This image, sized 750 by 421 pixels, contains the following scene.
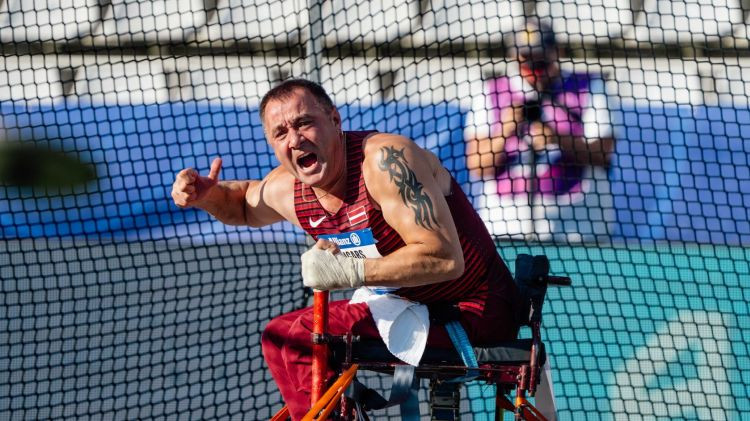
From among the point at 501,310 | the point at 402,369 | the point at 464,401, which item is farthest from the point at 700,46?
the point at 402,369

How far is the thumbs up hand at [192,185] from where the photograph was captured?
349cm

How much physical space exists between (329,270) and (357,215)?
316 millimetres

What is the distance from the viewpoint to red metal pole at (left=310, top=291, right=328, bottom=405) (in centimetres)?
301

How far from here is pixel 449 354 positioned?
317 cm

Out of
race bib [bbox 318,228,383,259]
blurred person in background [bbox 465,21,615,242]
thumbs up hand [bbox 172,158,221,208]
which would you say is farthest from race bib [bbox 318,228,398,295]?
blurred person in background [bbox 465,21,615,242]

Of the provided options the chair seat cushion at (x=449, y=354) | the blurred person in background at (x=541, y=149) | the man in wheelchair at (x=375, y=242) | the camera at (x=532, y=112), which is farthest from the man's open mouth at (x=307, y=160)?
the camera at (x=532, y=112)

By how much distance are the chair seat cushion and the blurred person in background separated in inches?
87.5

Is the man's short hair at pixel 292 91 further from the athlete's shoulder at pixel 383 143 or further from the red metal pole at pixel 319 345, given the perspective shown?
the red metal pole at pixel 319 345

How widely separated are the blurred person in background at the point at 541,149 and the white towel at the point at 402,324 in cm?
220

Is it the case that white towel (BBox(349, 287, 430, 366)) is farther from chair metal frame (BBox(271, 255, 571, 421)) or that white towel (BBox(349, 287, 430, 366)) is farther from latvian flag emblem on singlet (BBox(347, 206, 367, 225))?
latvian flag emblem on singlet (BBox(347, 206, 367, 225))

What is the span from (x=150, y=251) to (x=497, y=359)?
2666mm

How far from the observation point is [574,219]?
5.37 m

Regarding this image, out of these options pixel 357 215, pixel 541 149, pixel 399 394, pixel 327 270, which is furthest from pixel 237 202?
pixel 541 149

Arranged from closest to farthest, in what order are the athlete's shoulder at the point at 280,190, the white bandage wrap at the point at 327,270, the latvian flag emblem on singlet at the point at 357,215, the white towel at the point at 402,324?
the white bandage wrap at the point at 327,270 < the white towel at the point at 402,324 < the latvian flag emblem on singlet at the point at 357,215 < the athlete's shoulder at the point at 280,190
